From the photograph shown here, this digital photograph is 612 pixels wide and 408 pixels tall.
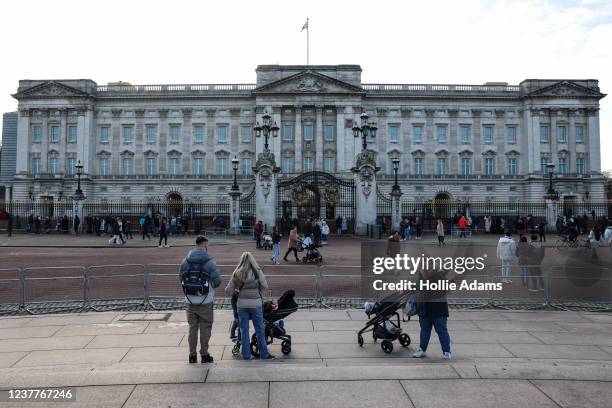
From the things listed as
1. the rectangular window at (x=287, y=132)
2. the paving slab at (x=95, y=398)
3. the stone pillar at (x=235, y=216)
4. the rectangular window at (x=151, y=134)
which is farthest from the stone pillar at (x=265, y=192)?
the rectangular window at (x=151, y=134)

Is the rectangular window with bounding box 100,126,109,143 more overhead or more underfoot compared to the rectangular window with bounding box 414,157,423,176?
more overhead

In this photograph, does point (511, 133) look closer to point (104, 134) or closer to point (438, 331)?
point (104, 134)

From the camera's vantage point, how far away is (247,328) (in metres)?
7.62

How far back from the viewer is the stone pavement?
6078 mm

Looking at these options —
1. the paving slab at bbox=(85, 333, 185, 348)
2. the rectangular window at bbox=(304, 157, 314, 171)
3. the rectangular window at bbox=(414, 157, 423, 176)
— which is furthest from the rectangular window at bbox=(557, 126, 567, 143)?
the paving slab at bbox=(85, 333, 185, 348)

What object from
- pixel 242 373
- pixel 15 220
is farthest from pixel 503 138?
pixel 242 373

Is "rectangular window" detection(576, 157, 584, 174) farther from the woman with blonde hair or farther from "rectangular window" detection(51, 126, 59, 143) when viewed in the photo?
"rectangular window" detection(51, 126, 59, 143)

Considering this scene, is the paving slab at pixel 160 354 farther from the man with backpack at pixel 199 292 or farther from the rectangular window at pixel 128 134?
the rectangular window at pixel 128 134

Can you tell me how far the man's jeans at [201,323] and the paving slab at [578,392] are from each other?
15.7 feet

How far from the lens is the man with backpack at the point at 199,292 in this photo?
7352 mm

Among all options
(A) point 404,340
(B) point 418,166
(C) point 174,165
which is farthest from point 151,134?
(A) point 404,340

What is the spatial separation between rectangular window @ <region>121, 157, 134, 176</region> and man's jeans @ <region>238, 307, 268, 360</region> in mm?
62631

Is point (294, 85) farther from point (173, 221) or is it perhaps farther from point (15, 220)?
point (15, 220)

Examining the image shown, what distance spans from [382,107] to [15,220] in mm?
45287
